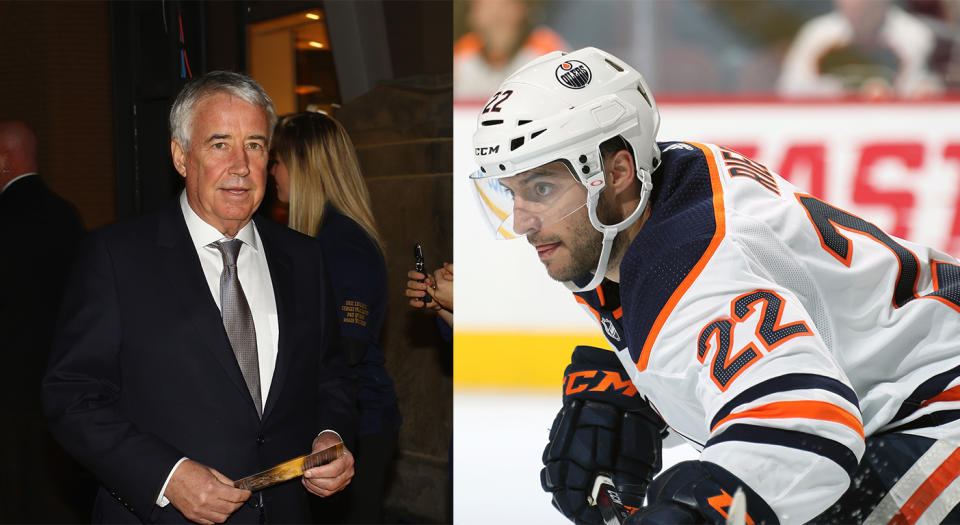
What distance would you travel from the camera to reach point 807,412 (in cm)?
143

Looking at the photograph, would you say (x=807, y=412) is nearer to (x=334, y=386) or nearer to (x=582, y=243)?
(x=582, y=243)

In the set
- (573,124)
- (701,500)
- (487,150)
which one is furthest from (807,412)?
(487,150)

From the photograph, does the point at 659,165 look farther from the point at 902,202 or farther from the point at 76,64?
the point at 76,64

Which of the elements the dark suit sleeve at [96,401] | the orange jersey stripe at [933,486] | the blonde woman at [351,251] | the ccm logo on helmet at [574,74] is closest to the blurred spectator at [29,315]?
the blonde woman at [351,251]

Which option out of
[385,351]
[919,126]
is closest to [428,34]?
[385,351]

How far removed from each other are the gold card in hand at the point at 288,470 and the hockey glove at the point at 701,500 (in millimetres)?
792

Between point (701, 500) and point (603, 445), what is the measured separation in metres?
0.79

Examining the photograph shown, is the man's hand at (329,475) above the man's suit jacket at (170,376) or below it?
below

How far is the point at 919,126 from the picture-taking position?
239 cm

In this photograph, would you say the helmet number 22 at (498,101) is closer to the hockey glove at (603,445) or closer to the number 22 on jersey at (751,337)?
the number 22 on jersey at (751,337)

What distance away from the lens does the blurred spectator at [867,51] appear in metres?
2.38

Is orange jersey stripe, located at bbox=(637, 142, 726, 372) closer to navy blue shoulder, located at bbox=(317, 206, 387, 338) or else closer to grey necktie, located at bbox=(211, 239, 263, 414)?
grey necktie, located at bbox=(211, 239, 263, 414)

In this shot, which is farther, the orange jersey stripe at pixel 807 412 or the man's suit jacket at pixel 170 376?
the man's suit jacket at pixel 170 376

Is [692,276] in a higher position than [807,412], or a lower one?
higher
